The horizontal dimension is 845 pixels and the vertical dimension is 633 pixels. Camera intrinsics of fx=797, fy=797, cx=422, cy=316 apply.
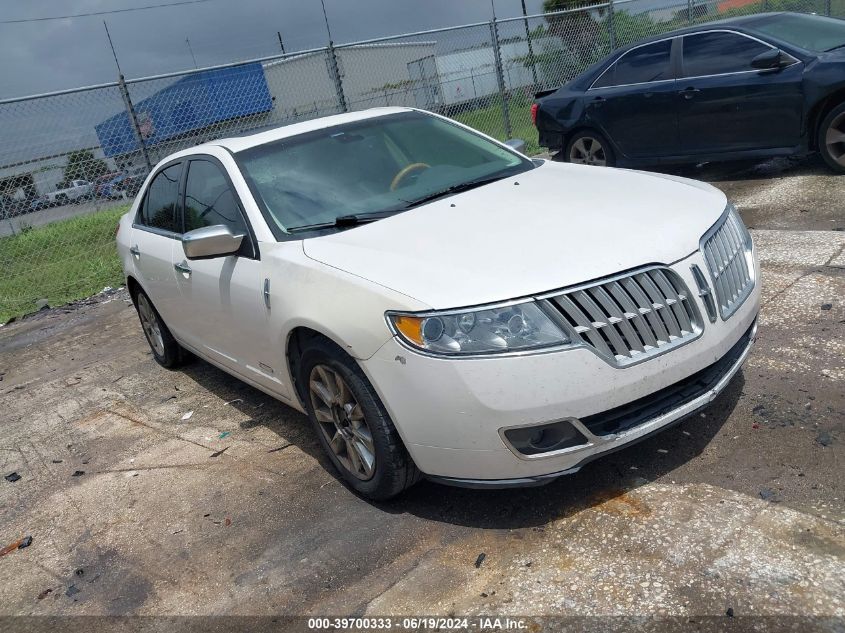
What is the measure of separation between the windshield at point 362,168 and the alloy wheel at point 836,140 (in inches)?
173

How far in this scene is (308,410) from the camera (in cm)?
382

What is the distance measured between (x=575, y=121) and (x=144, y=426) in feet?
20.5

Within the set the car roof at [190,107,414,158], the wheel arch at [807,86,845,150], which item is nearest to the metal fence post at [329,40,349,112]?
the wheel arch at [807,86,845,150]

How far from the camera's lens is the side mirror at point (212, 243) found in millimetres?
3861

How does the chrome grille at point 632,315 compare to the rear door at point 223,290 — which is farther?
the rear door at point 223,290

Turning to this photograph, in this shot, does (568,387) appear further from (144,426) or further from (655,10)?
(655,10)

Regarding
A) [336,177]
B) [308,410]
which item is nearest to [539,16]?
[336,177]

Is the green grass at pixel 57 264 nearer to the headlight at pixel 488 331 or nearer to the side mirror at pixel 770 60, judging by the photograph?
the side mirror at pixel 770 60

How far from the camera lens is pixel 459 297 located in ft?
9.62

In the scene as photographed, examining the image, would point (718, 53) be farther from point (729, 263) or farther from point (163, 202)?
point (163, 202)

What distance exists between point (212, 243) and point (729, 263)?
2392 mm

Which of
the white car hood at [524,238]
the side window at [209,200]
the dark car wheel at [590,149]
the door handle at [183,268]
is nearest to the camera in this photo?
the white car hood at [524,238]

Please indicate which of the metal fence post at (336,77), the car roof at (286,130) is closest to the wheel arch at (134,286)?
the car roof at (286,130)

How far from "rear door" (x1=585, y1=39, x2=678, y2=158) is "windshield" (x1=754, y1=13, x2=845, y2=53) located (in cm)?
101
